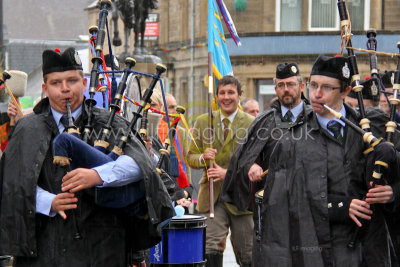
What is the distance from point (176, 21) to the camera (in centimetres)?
3662

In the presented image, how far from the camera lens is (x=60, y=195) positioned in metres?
5.07

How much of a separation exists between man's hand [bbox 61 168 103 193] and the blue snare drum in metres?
3.33

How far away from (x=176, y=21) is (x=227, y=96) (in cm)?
2692

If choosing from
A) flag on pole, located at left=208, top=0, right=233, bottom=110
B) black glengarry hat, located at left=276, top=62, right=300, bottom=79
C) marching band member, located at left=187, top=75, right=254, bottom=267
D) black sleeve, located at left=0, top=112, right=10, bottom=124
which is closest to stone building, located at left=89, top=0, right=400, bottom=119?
flag on pole, located at left=208, top=0, right=233, bottom=110

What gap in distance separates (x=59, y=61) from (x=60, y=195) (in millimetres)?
898

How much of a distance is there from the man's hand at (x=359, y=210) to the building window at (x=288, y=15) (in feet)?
77.2

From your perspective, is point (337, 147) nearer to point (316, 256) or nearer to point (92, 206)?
point (316, 256)

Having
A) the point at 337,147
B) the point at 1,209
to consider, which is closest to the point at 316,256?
the point at 337,147

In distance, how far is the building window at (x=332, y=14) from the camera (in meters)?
28.2

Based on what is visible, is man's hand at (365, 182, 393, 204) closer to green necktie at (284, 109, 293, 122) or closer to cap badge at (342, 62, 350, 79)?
cap badge at (342, 62, 350, 79)

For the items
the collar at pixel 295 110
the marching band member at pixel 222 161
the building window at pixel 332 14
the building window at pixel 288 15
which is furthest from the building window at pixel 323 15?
the collar at pixel 295 110

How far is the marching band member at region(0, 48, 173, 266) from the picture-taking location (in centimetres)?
512

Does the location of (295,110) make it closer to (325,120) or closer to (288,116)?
(288,116)

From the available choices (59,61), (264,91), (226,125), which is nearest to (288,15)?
(264,91)
